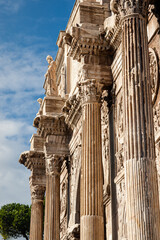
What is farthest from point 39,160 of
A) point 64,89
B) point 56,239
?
point 56,239

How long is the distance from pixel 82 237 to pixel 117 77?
18.3 feet

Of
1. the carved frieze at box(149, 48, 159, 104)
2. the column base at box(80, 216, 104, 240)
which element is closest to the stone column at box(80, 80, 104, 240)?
the column base at box(80, 216, 104, 240)

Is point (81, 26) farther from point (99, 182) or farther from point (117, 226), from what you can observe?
point (117, 226)

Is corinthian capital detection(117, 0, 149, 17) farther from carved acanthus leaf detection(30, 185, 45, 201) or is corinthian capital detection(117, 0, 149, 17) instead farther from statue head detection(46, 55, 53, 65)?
carved acanthus leaf detection(30, 185, 45, 201)

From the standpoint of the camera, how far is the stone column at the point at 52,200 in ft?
69.9

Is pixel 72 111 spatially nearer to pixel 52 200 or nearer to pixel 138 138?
pixel 52 200

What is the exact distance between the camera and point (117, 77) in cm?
1669

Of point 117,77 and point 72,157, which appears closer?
point 117,77

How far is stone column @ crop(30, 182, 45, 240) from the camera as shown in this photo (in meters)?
26.6

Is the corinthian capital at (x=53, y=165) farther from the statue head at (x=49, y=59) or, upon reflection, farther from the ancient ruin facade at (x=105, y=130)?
the statue head at (x=49, y=59)

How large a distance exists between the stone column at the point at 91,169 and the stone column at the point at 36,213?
11960 millimetres

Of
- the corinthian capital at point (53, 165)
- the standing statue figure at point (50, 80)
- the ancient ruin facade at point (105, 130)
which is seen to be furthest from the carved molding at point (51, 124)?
the standing statue figure at point (50, 80)

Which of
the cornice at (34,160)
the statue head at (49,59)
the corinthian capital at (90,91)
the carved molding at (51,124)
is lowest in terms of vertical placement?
the corinthian capital at (90,91)

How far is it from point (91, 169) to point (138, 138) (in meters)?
4.35
